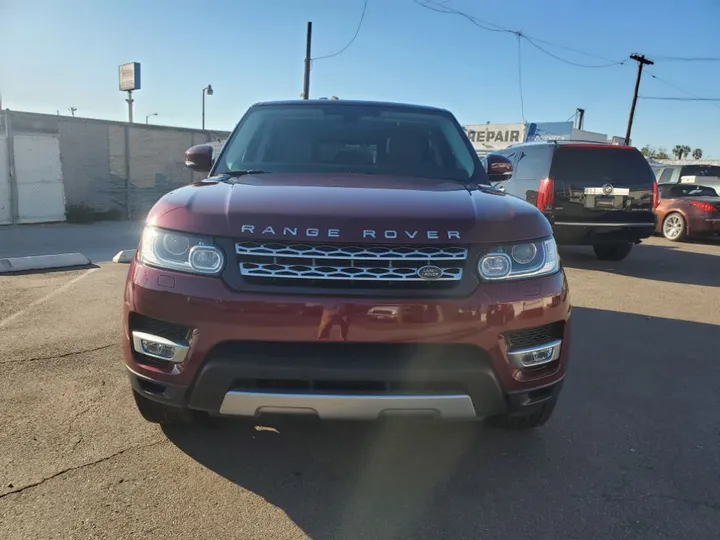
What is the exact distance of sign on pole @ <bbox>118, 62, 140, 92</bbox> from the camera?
24.3 meters

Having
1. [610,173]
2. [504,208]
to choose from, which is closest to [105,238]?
[610,173]

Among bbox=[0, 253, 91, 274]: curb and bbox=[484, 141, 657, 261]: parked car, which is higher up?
bbox=[484, 141, 657, 261]: parked car

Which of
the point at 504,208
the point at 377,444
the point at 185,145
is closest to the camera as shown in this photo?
the point at 504,208

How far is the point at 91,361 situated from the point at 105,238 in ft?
23.9

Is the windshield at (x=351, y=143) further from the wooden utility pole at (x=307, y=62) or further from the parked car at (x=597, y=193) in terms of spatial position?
the wooden utility pole at (x=307, y=62)

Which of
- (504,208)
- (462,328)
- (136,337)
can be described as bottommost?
(136,337)

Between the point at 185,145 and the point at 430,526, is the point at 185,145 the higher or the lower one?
the higher one

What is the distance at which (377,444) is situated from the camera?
2953 mm

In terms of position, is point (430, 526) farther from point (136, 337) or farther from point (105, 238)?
point (105, 238)

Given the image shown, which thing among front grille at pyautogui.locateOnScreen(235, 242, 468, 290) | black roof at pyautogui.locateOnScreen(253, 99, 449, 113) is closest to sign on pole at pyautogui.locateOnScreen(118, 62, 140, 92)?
black roof at pyautogui.locateOnScreen(253, 99, 449, 113)

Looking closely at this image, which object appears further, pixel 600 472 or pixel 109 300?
pixel 109 300

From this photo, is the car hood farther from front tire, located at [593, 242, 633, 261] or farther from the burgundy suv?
front tire, located at [593, 242, 633, 261]

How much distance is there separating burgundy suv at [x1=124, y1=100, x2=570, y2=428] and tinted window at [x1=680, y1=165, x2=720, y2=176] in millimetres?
14931

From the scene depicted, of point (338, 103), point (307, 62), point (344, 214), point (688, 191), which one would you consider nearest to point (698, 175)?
point (688, 191)
